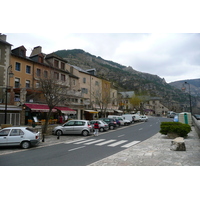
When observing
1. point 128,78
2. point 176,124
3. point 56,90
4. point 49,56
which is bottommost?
point 176,124

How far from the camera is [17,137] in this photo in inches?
468

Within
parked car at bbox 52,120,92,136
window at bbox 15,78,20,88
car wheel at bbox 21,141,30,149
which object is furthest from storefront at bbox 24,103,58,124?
car wheel at bbox 21,141,30,149

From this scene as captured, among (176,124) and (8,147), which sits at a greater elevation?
(176,124)

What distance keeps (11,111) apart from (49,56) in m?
13.1

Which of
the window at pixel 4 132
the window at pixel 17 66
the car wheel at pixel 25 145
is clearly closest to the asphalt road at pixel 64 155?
the car wheel at pixel 25 145

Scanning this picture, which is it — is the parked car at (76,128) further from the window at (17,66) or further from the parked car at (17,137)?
the window at (17,66)

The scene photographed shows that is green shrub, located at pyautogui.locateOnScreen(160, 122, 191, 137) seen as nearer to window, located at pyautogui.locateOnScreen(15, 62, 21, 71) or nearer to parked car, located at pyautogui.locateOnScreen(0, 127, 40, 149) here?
parked car, located at pyautogui.locateOnScreen(0, 127, 40, 149)

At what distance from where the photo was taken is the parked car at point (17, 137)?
38.5 ft

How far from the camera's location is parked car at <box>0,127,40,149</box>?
11727mm

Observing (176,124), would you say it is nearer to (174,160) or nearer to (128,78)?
(174,160)

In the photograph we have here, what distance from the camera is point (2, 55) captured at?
2402 cm

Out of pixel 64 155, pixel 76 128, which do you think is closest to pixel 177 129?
pixel 76 128

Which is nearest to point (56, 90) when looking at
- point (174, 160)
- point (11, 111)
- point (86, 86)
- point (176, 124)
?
point (11, 111)

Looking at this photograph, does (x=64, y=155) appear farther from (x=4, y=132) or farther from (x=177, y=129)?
(x=177, y=129)
